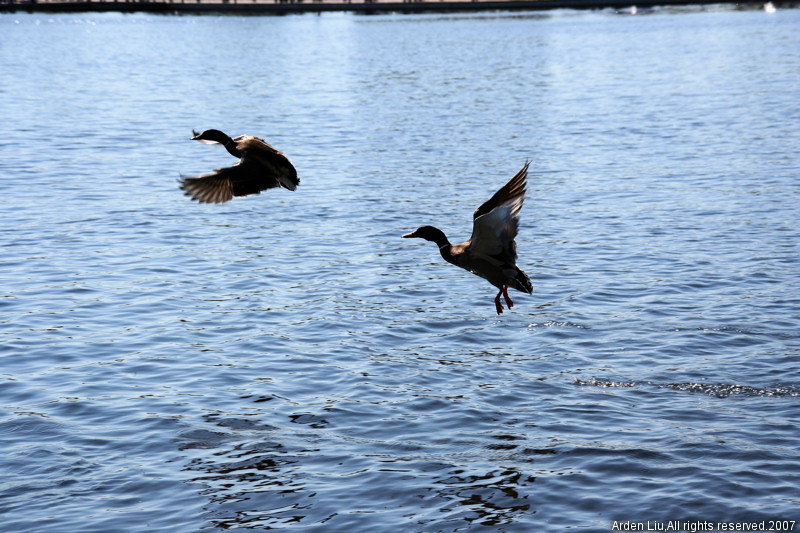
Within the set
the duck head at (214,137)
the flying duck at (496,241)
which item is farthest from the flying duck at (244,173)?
the flying duck at (496,241)

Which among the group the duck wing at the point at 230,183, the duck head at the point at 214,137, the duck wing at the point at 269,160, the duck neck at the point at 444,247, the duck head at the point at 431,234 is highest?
the duck head at the point at 214,137

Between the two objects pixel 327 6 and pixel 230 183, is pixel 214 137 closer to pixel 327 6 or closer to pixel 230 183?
pixel 230 183

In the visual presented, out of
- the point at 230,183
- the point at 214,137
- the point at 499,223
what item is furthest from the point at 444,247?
the point at 214,137

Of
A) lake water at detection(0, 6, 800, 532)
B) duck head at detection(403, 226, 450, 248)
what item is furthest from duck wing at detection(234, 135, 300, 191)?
lake water at detection(0, 6, 800, 532)

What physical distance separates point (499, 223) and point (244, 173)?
396cm

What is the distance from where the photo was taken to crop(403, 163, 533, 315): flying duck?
36.2 ft

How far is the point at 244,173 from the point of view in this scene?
13250mm

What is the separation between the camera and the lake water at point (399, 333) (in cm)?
1005

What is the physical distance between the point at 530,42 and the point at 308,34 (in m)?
37.6

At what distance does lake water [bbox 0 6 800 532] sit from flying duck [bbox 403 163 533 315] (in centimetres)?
170

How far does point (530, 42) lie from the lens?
291 feet

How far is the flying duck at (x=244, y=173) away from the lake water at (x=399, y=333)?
8.18ft

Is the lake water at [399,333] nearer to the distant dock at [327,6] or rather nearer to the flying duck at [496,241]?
the flying duck at [496,241]

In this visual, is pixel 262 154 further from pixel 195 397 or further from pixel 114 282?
pixel 114 282
